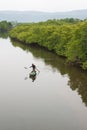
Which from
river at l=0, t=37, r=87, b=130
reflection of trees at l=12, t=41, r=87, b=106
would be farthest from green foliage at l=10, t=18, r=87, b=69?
river at l=0, t=37, r=87, b=130

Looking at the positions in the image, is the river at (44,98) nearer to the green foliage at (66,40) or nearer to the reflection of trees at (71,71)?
the reflection of trees at (71,71)

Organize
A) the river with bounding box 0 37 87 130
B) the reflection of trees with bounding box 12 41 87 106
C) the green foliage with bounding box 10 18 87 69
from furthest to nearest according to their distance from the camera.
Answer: the green foliage with bounding box 10 18 87 69, the reflection of trees with bounding box 12 41 87 106, the river with bounding box 0 37 87 130

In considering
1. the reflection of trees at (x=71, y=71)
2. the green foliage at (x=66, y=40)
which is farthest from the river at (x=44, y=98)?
the green foliage at (x=66, y=40)

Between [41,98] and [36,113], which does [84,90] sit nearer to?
[41,98]

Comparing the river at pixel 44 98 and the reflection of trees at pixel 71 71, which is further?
the reflection of trees at pixel 71 71

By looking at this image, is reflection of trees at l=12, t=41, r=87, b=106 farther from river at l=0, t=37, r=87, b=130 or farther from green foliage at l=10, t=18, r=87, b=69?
green foliage at l=10, t=18, r=87, b=69

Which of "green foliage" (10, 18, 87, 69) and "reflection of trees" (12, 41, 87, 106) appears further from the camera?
"green foliage" (10, 18, 87, 69)

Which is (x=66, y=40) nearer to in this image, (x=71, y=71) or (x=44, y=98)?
(x=71, y=71)

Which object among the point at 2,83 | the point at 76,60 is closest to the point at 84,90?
the point at 2,83

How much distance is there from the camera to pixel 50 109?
80.9 feet

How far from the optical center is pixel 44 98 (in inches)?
1089

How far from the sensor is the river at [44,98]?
2184 centimetres

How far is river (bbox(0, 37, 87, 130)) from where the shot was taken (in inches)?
860

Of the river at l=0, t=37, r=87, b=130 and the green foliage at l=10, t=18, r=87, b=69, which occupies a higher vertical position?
the green foliage at l=10, t=18, r=87, b=69
